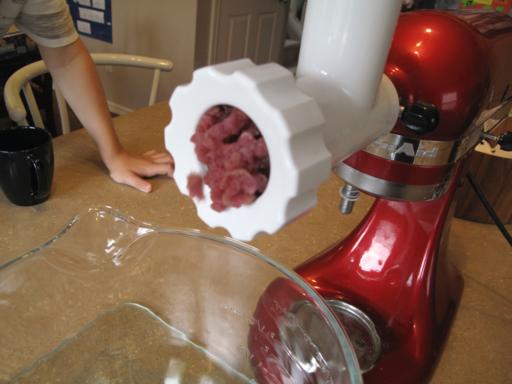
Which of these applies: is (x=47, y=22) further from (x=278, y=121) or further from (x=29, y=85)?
(x=278, y=121)

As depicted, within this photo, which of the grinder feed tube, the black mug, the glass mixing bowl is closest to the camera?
the grinder feed tube

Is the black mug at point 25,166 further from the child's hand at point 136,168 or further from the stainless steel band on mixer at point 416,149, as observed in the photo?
the stainless steel band on mixer at point 416,149

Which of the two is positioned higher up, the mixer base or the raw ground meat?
the raw ground meat

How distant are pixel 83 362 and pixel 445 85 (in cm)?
48

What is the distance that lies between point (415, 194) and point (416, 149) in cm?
5

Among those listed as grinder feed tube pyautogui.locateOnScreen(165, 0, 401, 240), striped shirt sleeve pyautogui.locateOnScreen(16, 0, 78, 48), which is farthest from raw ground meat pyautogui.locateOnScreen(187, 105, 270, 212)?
striped shirt sleeve pyautogui.locateOnScreen(16, 0, 78, 48)

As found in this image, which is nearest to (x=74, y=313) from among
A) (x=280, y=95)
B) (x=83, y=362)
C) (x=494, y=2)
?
(x=83, y=362)

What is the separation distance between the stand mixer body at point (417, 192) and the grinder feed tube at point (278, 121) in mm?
101

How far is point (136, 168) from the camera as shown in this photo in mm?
776

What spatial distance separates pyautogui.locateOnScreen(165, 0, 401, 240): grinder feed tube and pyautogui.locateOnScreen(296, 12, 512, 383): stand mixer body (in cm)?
10

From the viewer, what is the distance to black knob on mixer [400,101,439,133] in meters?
0.34

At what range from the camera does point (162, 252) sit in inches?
21.4

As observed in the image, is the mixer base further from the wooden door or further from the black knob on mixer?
the wooden door

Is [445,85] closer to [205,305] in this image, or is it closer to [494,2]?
[205,305]
